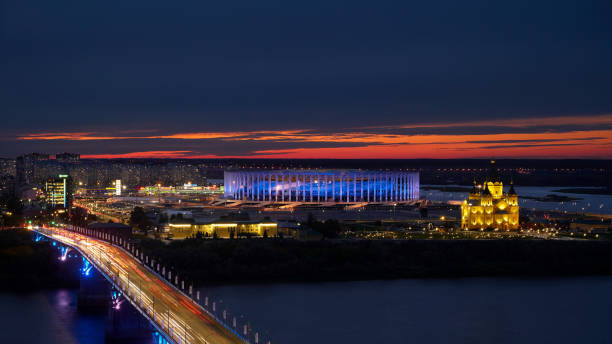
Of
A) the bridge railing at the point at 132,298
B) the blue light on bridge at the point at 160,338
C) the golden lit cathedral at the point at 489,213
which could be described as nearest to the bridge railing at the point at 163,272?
the bridge railing at the point at 132,298

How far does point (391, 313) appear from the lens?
2219 centimetres

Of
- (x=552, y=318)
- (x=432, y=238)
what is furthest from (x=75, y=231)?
(x=552, y=318)

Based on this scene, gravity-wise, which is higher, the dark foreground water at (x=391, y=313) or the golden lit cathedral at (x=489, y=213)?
the golden lit cathedral at (x=489, y=213)

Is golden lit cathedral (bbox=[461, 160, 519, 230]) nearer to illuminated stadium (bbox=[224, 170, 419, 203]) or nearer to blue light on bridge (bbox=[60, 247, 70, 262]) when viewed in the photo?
illuminated stadium (bbox=[224, 170, 419, 203])

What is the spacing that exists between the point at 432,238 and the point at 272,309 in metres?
13.4

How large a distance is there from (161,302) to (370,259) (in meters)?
14.0

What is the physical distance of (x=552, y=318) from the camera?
21891 mm

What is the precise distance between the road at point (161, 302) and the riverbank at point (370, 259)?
372cm

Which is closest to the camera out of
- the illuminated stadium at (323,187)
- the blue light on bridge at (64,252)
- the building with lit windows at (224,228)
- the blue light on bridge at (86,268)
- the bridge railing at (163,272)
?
the bridge railing at (163,272)

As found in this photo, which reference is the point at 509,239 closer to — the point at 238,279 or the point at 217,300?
the point at 238,279

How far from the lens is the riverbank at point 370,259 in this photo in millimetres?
28781

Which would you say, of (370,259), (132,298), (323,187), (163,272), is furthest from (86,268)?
(323,187)

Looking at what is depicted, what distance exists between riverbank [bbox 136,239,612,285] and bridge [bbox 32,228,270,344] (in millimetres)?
3270

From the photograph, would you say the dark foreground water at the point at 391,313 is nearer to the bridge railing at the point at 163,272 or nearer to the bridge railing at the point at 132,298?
the bridge railing at the point at 163,272
